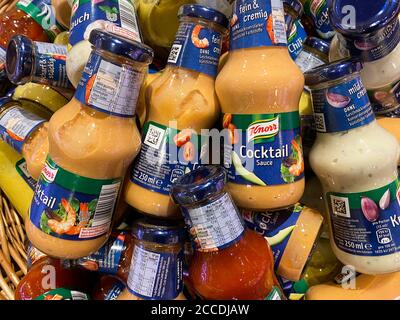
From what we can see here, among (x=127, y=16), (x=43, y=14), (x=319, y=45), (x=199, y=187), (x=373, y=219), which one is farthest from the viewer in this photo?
(x=43, y=14)

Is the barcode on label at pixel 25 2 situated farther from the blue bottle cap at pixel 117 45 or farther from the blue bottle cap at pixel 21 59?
the blue bottle cap at pixel 117 45

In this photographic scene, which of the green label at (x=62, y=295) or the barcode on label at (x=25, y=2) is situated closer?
the green label at (x=62, y=295)

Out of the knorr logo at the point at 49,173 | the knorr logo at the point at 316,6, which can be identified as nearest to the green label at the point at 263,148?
the knorr logo at the point at 49,173

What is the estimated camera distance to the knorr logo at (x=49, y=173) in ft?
2.75

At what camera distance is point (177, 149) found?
33.6 inches

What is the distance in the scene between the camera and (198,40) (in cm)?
87

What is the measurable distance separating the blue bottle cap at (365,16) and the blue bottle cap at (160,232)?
1.67 feet

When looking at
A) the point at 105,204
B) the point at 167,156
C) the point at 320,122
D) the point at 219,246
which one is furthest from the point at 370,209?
the point at 105,204

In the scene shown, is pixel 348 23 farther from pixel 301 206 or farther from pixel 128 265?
pixel 128 265

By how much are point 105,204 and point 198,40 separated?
1.23 feet

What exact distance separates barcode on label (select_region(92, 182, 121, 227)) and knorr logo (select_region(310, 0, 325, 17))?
2.40 feet

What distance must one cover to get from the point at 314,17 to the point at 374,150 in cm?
54

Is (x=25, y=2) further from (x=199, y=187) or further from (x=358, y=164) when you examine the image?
(x=358, y=164)

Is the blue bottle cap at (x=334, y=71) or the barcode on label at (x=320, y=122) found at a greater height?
the blue bottle cap at (x=334, y=71)
